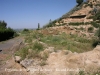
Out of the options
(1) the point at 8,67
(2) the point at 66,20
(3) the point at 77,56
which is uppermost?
(2) the point at 66,20

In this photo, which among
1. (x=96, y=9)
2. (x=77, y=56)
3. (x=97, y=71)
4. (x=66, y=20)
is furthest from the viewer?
(x=66, y=20)

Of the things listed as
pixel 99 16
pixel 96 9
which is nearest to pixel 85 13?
pixel 96 9

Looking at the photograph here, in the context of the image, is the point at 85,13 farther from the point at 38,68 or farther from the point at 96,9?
the point at 38,68

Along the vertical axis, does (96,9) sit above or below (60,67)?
above

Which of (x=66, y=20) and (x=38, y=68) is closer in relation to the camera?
(x=38, y=68)

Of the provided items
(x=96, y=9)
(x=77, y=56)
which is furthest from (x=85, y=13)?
(x=77, y=56)

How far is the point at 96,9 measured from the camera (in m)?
31.6

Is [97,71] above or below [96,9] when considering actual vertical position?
below

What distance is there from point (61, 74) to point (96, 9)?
87.7 feet

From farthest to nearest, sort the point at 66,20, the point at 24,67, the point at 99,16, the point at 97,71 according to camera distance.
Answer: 1. the point at 66,20
2. the point at 99,16
3. the point at 24,67
4. the point at 97,71

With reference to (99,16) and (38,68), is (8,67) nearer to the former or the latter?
(38,68)

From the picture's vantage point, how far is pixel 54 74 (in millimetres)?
7586

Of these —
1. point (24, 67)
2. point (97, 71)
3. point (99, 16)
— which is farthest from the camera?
point (99, 16)

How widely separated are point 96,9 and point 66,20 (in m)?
6.51
